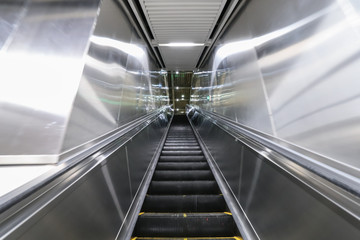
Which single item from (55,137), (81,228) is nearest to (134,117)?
(55,137)

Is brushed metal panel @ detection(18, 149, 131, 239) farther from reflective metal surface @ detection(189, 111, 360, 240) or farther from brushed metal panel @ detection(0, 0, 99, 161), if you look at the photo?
reflective metal surface @ detection(189, 111, 360, 240)

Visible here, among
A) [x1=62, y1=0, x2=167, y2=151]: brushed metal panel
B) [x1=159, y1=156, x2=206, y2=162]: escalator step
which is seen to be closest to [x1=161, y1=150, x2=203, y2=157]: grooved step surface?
[x1=159, y1=156, x2=206, y2=162]: escalator step

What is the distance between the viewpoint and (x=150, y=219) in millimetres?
1893

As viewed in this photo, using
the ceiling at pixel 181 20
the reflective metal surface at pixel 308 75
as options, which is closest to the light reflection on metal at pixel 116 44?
the ceiling at pixel 181 20

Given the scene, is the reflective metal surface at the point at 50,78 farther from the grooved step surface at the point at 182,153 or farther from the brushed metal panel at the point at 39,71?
the grooved step surface at the point at 182,153

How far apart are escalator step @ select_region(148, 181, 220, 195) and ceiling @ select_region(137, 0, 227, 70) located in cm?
270

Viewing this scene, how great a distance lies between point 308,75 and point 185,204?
180 cm

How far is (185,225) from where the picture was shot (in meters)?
1.86

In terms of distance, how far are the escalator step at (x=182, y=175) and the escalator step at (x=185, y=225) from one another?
3.17ft

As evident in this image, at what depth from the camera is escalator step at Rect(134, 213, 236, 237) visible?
1855 mm


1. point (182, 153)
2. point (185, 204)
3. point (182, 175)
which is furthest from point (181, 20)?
point (185, 204)

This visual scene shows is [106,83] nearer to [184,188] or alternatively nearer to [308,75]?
[184,188]

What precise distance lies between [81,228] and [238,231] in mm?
1411

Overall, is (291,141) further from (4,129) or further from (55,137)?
(4,129)
